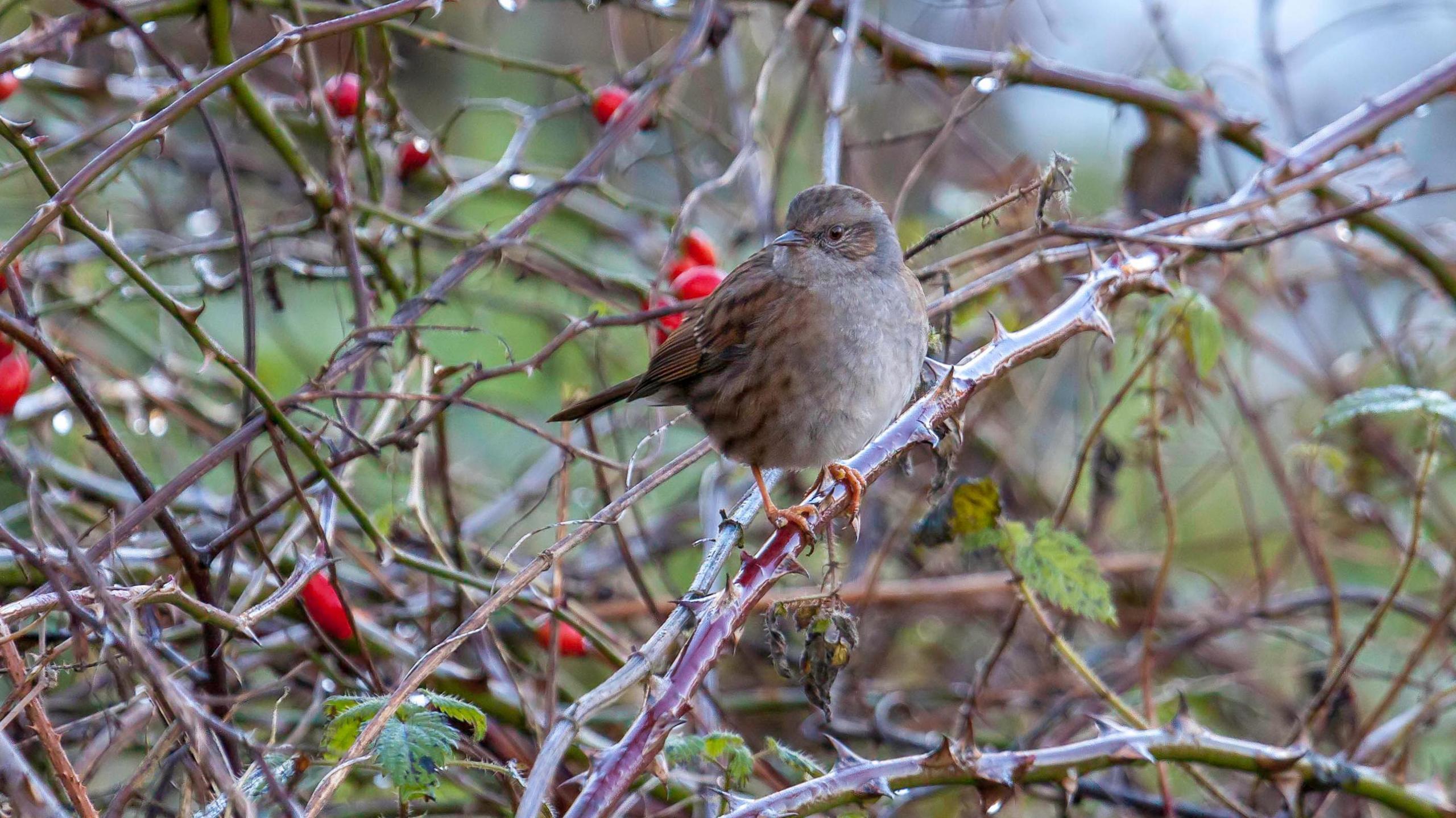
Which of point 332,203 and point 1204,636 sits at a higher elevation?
point 332,203

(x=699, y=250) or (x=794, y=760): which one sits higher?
(x=699, y=250)

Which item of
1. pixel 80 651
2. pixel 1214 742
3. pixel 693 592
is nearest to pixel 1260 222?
pixel 1214 742

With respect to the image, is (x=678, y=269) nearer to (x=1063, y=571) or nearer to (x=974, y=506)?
(x=974, y=506)

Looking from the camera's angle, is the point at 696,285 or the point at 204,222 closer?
the point at 696,285

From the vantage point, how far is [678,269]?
406 cm

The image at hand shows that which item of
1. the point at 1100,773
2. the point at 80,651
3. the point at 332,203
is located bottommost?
the point at 1100,773

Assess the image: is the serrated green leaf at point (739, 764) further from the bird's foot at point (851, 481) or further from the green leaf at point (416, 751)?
the bird's foot at point (851, 481)

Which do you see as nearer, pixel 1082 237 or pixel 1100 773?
pixel 1082 237

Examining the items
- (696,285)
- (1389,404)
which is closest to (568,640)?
(696,285)

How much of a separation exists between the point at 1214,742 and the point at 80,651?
7.43 feet

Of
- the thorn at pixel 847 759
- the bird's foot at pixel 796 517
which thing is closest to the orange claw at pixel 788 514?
the bird's foot at pixel 796 517

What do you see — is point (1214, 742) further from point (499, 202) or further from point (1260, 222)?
point (499, 202)

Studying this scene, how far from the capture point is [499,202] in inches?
234

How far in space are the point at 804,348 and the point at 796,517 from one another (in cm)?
105
